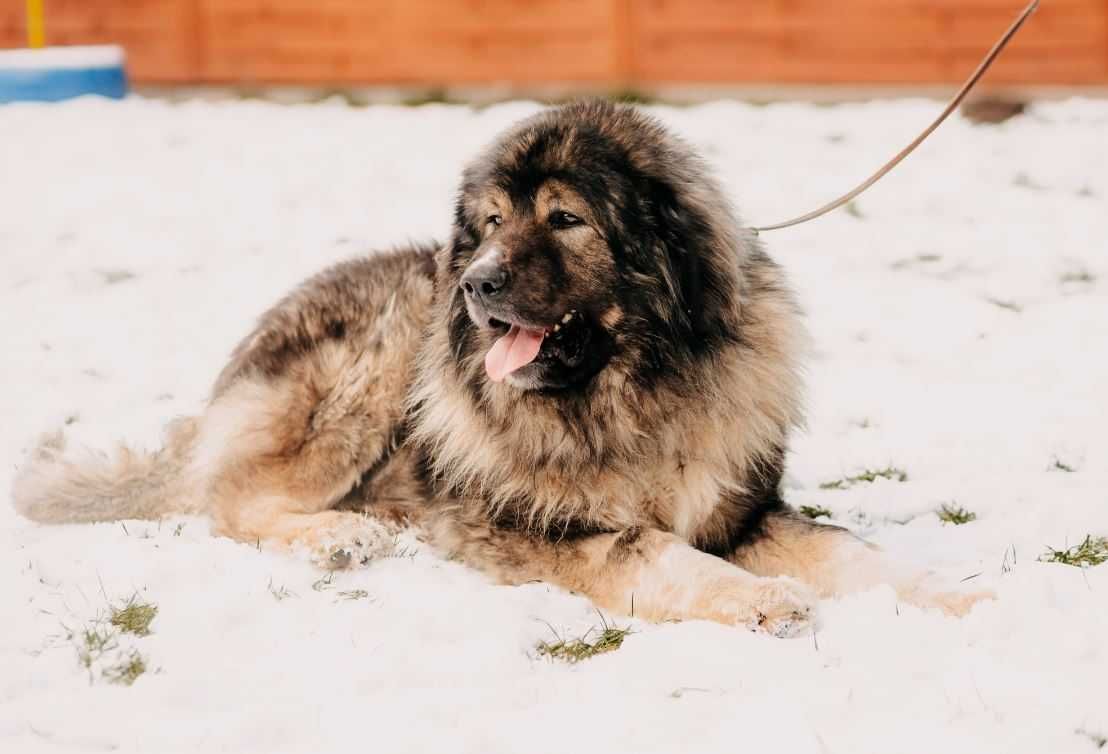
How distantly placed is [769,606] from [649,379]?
A: 77 cm

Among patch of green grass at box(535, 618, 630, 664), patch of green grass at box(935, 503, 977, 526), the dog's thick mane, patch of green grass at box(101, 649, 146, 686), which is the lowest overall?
patch of green grass at box(935, 503, 977, 526)

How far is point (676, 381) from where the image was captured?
11.9 feet

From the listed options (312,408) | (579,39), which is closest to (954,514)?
(312,408)

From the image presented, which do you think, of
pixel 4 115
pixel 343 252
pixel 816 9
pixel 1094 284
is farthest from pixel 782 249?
pixel 4 115

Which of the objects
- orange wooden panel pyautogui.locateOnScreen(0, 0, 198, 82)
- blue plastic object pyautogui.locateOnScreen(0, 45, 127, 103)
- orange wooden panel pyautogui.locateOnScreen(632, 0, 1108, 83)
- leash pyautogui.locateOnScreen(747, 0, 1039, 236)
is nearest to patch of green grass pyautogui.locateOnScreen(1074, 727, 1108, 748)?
leash pyautogui.locateOnScreen(747, 0, 1039, 236)

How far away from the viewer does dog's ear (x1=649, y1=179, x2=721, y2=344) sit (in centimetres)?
356

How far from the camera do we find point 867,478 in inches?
183

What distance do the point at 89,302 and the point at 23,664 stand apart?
13.6 feet

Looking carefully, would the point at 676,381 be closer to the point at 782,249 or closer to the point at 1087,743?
the point at 1087,743

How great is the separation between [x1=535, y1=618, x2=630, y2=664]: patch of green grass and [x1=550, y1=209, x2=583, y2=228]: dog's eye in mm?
1097

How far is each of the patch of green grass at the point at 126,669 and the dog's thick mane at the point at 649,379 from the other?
113 centimetres

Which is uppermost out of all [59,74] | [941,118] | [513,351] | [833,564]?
[941,118]

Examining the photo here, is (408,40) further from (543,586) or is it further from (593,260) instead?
(543,586)

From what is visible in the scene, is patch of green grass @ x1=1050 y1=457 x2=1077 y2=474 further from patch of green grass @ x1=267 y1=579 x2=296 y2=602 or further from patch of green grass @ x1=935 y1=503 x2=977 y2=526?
patch of green grass @ x1=267 y1=579 x2=296 y2=602
